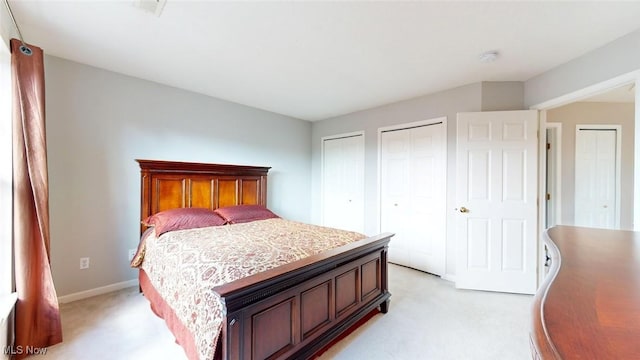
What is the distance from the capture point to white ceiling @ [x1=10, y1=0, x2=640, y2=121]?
1.76 meters

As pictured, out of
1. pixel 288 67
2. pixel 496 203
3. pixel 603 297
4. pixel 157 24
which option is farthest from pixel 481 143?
pixel 157 24

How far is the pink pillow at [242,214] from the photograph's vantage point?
3072 millimetres

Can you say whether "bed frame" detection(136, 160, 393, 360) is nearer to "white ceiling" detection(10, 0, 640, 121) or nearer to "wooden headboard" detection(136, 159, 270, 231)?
"wooden headboard" detection(136, 159, 270, 231)

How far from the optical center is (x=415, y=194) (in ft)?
11.9

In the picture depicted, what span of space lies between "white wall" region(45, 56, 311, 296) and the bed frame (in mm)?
278

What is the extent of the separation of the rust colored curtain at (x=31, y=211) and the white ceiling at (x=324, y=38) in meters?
0.50

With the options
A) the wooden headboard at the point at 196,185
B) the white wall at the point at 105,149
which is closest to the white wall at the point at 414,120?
the wooden headboard at the point at 196,185

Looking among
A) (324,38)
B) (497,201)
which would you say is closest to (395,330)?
(497,201)

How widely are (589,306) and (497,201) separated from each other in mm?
2643

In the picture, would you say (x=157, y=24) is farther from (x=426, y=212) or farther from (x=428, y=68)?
(x=426, y=212)

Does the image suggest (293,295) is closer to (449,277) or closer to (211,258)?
(211,258)

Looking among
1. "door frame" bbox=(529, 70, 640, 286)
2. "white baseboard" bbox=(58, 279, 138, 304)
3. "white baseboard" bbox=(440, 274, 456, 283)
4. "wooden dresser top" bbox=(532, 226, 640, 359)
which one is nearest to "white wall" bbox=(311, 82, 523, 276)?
"white baseboard" bbox=(440, 274, 456, 283)

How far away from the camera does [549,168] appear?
3.70m

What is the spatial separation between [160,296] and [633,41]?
4213 mm
